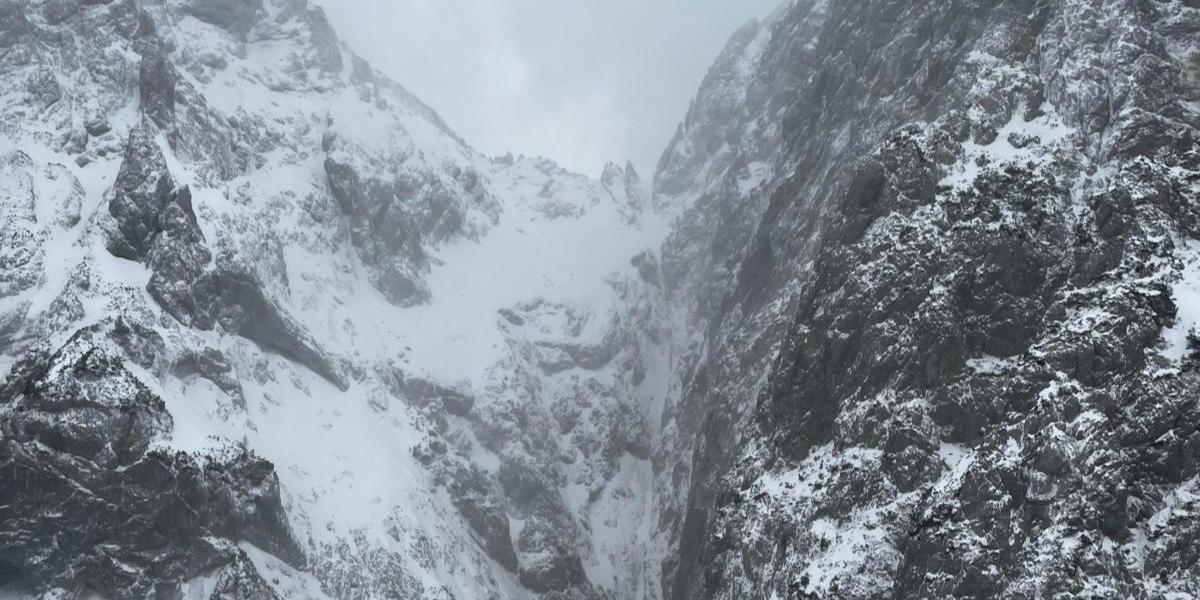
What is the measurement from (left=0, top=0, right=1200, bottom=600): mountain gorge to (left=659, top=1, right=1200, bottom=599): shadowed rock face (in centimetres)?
18

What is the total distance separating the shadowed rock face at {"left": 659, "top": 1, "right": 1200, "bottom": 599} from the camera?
37.8m

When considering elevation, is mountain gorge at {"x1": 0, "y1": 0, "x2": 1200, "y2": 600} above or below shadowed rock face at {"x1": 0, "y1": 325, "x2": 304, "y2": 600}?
above

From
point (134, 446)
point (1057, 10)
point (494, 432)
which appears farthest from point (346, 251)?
point (1057, 10)

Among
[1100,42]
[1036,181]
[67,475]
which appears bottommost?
[67,475]

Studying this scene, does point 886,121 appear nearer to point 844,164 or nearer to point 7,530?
point 844,164

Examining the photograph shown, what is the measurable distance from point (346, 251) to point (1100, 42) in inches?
3103

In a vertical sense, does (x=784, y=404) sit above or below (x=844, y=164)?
below

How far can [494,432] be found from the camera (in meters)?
97.8

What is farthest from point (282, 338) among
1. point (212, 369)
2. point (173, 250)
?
point (173, 250)

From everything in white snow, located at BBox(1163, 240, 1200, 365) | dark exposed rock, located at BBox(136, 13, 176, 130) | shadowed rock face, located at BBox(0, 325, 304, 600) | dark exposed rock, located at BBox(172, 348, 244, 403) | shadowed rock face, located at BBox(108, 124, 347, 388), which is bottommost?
shadowed rock face, located at BBox(0, 325, 304, 600)

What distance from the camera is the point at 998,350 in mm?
47875

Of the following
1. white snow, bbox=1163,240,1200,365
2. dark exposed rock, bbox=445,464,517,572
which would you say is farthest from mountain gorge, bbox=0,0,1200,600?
dark exposed rock, bbox=445,464,517,572

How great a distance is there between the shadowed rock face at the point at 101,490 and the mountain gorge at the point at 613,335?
209 mm

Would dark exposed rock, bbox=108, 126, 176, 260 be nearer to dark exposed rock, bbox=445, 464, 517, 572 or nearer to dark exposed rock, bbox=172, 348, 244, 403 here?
dark exposed rock, bbox=172, 348, 244, 403
